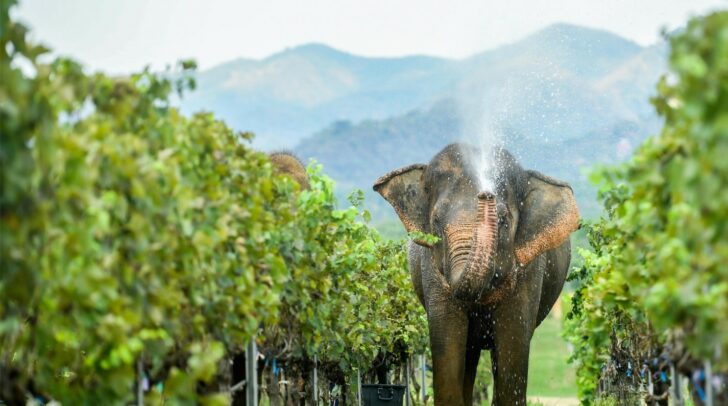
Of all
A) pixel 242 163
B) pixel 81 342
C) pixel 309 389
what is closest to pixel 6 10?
pixel 81 342

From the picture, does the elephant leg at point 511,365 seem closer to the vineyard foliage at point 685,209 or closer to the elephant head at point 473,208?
the elephant head at point 473,208

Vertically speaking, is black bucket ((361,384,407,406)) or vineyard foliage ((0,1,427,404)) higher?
black bucket ((361,384,407,406))

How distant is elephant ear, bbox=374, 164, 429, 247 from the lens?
13.9m

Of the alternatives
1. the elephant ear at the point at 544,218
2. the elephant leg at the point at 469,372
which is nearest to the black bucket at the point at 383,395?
the elephant leg at the point at 469,372

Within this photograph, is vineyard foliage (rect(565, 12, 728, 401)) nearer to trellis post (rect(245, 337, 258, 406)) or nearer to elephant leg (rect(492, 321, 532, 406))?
trellis post (rect(245, 337, 258, 406))

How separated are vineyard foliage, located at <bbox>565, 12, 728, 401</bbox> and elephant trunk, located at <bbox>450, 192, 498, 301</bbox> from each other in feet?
9.52

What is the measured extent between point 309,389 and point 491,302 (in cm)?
218

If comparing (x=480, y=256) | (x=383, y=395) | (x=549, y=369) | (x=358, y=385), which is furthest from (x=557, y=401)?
(x=549, y=369)

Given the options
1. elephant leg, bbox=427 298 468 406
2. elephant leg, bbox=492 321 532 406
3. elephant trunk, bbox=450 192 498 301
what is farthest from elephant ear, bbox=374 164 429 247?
elephant trunk, bbox=450 192 498 301

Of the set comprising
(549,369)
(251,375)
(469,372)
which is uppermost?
(549,369)

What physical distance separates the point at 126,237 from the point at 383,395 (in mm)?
12320

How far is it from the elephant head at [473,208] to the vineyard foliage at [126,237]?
2.83m

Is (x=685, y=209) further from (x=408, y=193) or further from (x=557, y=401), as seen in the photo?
(x=557, y=401)

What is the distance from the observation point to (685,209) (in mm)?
5711
